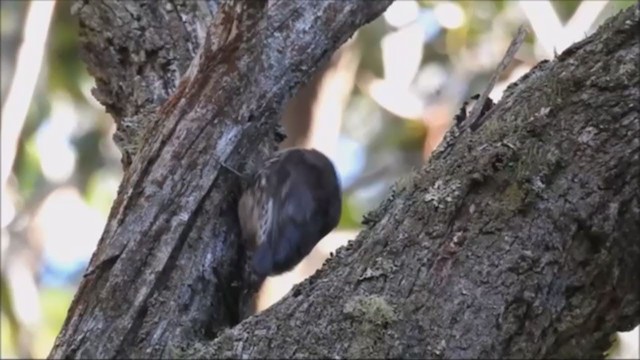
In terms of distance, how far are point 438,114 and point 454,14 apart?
0.48 m

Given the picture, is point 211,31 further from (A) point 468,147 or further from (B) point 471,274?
(B) point 471,274

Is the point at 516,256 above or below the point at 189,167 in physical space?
below

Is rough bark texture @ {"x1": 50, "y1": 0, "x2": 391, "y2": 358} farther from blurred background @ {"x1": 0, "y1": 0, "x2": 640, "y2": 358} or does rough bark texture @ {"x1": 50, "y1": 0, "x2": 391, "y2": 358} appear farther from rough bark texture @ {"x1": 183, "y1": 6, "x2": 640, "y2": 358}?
blurred background @ {"x1": 0, "y1": 0, "x2": 640, "y2": 358}

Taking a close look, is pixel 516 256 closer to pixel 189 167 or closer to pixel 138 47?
pixel 189 167

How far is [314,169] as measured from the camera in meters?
1.90

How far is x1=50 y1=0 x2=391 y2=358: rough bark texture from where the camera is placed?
1.54 meters

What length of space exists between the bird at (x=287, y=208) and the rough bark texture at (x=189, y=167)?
3 cm

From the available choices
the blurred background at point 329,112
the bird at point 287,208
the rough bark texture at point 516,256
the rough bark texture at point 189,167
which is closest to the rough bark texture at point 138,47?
the rough bark texture at point 189,167

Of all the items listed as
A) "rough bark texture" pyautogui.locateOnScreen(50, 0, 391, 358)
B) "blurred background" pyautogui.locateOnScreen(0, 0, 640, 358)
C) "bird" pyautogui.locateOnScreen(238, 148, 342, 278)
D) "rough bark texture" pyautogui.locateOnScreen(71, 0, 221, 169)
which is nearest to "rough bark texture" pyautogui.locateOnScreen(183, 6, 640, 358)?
"rough bark texture" pyautogui.locateOnScreen(50, 0, 391, 358)

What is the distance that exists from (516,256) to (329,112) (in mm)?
2780

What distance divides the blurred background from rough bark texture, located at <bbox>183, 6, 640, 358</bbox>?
6.73 ft

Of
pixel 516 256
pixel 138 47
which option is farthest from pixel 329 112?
pixel 516 256

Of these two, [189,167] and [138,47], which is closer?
[189,167]

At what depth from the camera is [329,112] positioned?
409 cm
